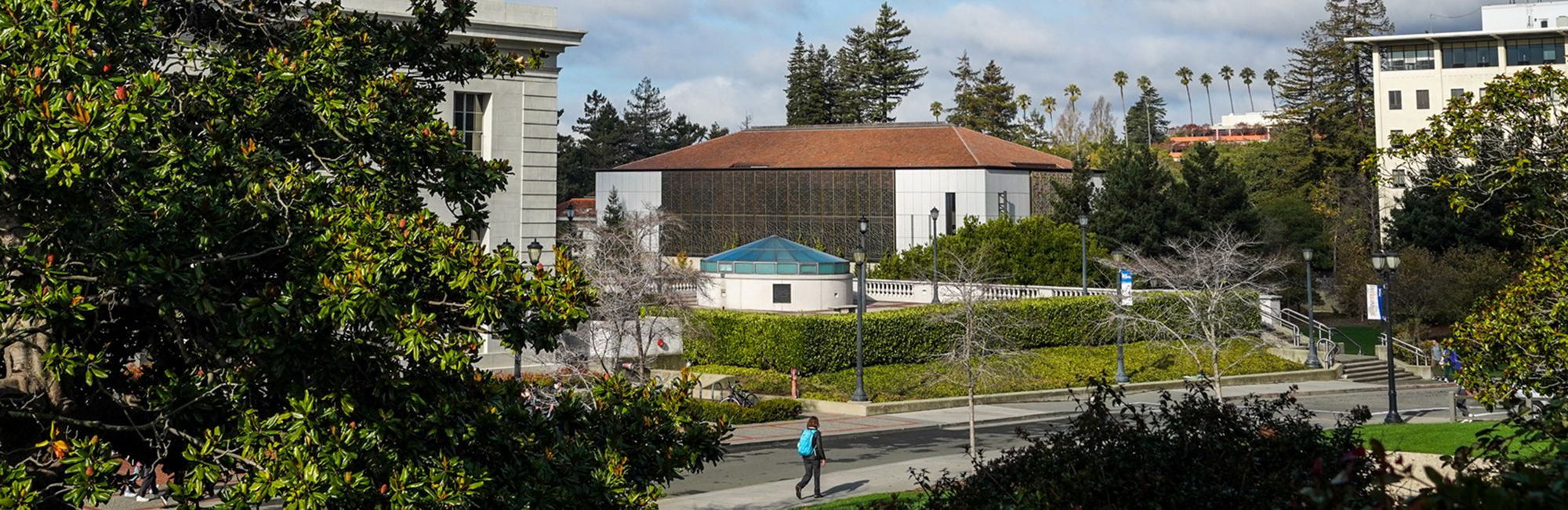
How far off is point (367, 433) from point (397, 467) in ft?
0.90

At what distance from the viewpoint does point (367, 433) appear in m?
7.55

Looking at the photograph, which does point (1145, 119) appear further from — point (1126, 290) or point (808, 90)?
point (1126, 290)

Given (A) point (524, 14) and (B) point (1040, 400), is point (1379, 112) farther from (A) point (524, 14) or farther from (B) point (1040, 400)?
(A) point (524, 14)

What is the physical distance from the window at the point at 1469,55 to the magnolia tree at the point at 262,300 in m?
78.0

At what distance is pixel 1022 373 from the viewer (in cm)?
3675

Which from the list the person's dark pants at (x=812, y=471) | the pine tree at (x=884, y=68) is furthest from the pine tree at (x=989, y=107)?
the person's dark pants at (x=812, y=471)

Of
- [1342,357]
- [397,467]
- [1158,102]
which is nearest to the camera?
[397,467]

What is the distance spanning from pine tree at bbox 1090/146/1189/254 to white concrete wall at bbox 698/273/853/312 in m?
17.3

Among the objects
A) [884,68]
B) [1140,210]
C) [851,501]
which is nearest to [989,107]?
[884,68]

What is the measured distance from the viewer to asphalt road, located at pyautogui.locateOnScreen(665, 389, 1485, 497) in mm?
22578

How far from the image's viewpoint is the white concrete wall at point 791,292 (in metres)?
46.1

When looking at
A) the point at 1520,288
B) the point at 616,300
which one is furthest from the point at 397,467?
the point at 616,300

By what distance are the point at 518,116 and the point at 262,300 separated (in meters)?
25.3

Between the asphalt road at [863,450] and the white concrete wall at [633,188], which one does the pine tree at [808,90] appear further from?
the asphalt road at [863,450]
